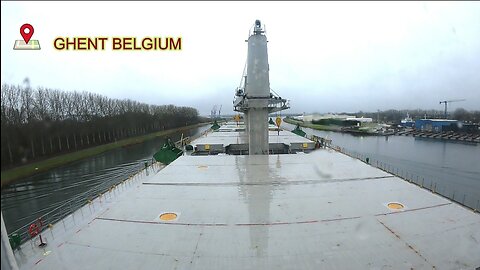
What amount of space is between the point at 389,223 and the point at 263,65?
9.58 meters

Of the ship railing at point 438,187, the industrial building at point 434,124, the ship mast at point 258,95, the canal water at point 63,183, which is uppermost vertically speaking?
the ship mast at point 258,95

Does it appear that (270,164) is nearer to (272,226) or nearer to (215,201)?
(215,201)

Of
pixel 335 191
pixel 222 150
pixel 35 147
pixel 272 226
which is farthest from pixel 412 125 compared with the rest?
pixel 35 147

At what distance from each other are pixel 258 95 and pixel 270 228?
336 inches

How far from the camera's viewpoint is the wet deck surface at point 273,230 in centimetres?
462

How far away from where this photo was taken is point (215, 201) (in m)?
7.54

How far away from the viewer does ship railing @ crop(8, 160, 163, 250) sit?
24.1 feet

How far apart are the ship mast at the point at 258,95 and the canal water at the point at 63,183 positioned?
29.4 ft

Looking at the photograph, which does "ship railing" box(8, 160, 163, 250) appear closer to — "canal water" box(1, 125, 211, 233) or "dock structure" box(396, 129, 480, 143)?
"canal water" box(1, 125, 211, 233)

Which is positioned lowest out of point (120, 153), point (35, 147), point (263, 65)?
point (120, 153)

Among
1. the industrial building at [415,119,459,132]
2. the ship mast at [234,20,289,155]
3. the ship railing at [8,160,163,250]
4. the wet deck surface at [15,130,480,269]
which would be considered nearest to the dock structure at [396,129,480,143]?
the industrial building at [415,119,459,132]

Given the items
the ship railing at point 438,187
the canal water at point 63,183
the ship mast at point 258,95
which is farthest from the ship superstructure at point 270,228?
the ship railing at point 438,187

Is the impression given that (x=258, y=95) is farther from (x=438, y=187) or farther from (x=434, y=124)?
(x=434, y=124)

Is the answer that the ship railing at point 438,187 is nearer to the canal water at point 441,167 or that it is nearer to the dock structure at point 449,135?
the canal water at point 441,167
